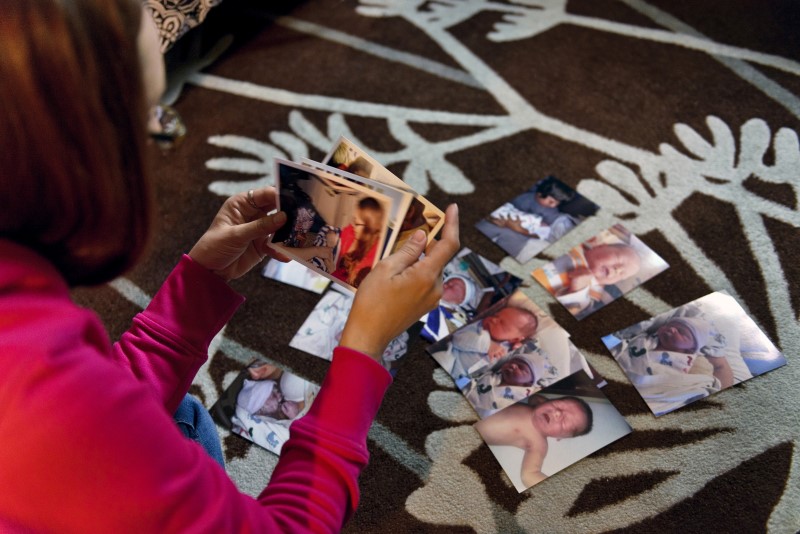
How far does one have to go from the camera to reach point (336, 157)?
106 centimetres

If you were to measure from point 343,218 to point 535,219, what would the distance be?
63 cm

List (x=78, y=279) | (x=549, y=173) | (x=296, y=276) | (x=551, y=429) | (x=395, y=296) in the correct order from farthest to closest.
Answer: (x=549, y=173) < (x=296, y=276) < (x=551, y=429) < (x=395, y=296) < (x=78, y=279)

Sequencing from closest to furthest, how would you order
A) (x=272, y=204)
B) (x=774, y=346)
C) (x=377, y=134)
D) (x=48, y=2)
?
(x=48, y=2), (x=272, y=204), (x=774, y=346), (x=377, y=134)

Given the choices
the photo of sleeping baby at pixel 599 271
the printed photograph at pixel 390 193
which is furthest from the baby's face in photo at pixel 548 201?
the printed photograph at pixel 390 193

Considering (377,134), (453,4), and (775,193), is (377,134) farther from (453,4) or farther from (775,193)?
(775,193)

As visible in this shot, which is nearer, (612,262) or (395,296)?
(395,296)

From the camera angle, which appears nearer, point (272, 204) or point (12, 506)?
point (12, 506)

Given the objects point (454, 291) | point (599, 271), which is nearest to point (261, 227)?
point (454, 291)

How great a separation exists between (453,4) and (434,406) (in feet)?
4.38

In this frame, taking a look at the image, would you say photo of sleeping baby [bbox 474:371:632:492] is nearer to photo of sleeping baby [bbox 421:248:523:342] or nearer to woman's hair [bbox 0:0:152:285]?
photo of sleeping baby [bbox 421:248:523:342]

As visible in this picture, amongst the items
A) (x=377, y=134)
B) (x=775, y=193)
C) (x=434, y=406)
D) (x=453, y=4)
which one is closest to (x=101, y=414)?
(x=434, y=406)

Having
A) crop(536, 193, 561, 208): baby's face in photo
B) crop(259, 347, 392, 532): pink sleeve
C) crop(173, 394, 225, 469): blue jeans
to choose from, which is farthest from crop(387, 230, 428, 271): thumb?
crop(536, 193, 561, 208): baby's face in photo

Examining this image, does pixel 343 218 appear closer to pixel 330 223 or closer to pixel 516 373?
pixel 330 223

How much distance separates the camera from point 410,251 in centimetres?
84
